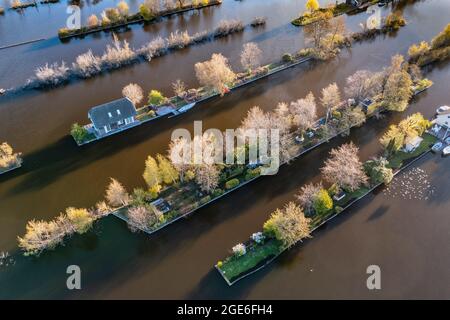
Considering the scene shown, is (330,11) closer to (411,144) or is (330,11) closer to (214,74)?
(214,74)

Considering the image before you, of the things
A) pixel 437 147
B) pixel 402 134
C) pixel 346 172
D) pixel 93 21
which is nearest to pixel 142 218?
pixel 346 172

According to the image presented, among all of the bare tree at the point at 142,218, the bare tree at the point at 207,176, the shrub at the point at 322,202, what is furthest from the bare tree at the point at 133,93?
the shrub at the point at 322,202

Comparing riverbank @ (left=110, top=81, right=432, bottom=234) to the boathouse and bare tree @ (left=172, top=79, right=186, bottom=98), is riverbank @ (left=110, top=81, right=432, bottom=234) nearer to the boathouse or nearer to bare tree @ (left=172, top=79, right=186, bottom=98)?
the boathouse

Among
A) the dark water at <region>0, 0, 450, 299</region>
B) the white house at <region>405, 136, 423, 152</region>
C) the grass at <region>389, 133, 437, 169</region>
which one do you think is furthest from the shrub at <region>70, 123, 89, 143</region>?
the white house at <region>405, 136, 423, 152</region>

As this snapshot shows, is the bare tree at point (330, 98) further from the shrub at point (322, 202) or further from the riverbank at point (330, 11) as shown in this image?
the riverbank at point (330, 11)
